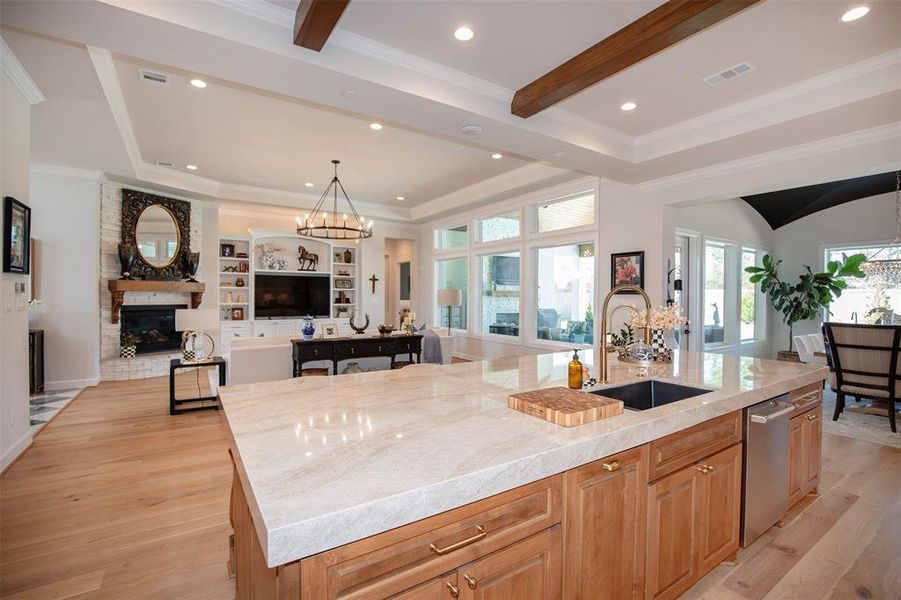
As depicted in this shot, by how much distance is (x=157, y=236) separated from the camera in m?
6.75

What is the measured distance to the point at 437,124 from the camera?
3535mm

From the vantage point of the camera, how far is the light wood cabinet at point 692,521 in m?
1.64

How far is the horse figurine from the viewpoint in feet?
29.7

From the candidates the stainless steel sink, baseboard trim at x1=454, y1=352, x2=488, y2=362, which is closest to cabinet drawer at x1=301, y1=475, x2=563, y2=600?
the stainless steel sink

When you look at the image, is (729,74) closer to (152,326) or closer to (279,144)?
(279,144)

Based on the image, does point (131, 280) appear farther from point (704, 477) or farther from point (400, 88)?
point (704, 477)

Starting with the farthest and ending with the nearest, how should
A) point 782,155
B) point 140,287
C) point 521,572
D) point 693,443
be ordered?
point 140,287, point 782,155, point 693,443, point 521,572

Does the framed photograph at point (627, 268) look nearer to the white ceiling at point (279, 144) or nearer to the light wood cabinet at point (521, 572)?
the white ceiling at point (279, 144)

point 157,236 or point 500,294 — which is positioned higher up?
point 157,236

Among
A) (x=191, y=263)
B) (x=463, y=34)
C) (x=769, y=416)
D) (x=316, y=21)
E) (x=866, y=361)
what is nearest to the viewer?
(x=769, y=416)

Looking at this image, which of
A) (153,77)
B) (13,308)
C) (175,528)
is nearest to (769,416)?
(175,528)

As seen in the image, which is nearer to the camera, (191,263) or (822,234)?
(191,263)

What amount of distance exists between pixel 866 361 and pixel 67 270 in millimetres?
9663

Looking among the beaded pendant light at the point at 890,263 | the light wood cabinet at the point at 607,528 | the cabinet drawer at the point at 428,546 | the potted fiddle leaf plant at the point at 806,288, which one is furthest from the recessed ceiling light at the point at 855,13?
the potted fiddle leaf plant at the point at 806,288
